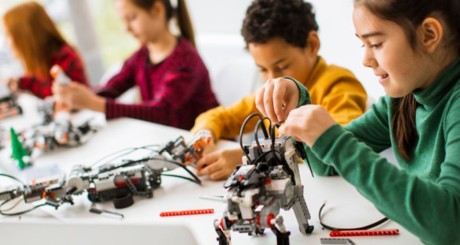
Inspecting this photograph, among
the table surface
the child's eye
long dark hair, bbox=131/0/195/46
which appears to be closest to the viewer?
the child's eye

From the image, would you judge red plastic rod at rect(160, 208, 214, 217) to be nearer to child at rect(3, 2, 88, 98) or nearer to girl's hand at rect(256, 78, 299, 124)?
girl's hand at rect(256, 78, 299, 124)

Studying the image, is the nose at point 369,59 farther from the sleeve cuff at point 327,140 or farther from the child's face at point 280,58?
the child's face at point 280,58

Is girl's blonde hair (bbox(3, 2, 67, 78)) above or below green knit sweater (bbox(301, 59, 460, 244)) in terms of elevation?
above

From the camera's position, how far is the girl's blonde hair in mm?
2327

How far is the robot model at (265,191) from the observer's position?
2.68 feet

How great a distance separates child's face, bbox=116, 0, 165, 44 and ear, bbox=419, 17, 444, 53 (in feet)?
4.41

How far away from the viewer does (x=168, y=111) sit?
1914 millimetres

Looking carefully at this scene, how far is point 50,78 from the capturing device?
239 centimetres

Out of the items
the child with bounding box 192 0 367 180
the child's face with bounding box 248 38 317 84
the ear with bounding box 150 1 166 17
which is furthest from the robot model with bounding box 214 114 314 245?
the ear with bounding box 150 1 166 17

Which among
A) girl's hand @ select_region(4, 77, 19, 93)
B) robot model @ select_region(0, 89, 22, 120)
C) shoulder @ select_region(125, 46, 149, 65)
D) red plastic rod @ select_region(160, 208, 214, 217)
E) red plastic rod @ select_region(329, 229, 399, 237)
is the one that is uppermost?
shoulder @ select_region(125, 46, 149, 65)

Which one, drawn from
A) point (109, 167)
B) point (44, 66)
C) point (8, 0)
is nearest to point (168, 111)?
point (109, 167)

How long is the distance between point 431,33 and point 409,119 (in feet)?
0.71

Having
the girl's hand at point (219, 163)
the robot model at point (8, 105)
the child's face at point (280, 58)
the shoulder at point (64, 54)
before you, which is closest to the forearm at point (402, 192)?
the girl's hand at point (219, 163)

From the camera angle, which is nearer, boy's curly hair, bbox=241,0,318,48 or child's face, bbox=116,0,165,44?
boy's curly hair, bbox=241,0,318,48
